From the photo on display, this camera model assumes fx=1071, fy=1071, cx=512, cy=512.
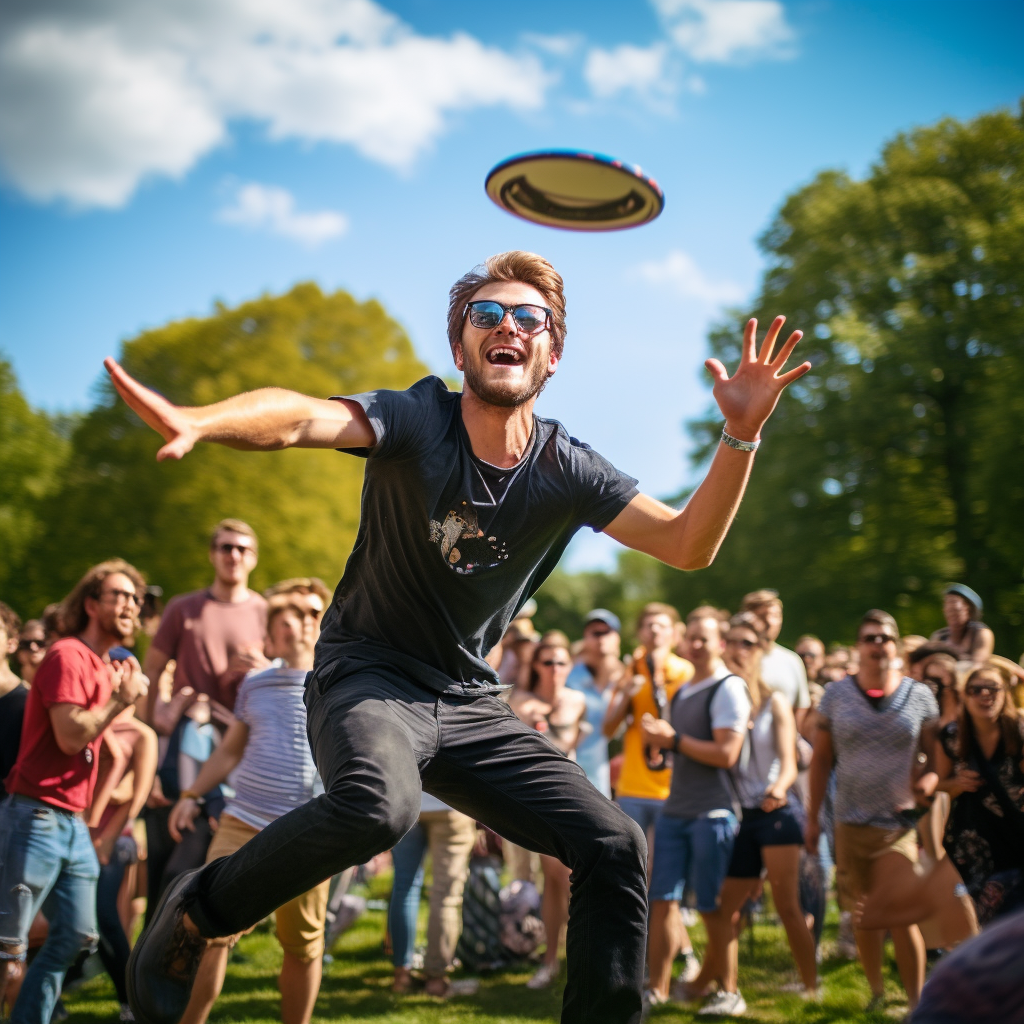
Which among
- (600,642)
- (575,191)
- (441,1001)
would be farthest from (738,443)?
(600,642)

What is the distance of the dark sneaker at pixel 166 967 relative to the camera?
3.39m

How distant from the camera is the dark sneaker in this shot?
339 centimetres

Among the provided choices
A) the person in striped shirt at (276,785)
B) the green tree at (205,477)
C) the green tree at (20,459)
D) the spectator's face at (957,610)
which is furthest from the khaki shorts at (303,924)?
the green tree at (20,459)

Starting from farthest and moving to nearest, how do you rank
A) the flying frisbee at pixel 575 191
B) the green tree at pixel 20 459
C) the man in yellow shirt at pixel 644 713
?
the green tree at pixel 20 459, the man in yellow shirt at pixel 644 713, the flying frisbee at pixel 575 191

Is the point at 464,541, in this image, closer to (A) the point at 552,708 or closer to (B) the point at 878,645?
(B) the point at 878,645

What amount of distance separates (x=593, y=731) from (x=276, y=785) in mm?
3358

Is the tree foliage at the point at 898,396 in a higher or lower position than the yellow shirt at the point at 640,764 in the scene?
higher

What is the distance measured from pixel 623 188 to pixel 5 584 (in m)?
28.4

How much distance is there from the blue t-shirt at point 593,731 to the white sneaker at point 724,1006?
1.73m

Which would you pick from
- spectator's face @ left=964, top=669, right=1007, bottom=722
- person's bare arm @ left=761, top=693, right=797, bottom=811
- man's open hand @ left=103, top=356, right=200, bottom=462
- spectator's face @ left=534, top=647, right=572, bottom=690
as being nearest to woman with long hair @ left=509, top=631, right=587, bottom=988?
spectator's face @ left=534, top=647, right=572, bottom=690

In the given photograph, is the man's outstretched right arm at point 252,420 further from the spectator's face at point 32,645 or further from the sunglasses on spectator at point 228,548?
the spectator's face at point 32,645

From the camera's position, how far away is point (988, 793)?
5.61m

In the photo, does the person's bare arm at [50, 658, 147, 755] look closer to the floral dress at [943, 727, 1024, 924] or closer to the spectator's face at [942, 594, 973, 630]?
the floral dress at [943, 727, 1024, 924]

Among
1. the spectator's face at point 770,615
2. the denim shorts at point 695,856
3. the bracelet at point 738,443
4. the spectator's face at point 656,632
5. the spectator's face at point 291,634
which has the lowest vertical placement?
the denim shorts at point 695,856
